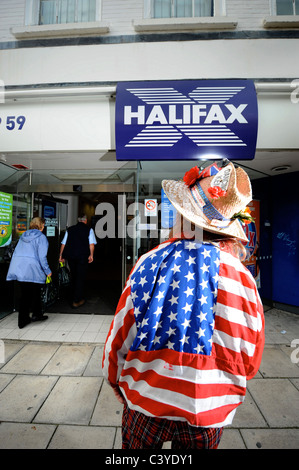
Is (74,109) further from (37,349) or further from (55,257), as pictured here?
(37,349)

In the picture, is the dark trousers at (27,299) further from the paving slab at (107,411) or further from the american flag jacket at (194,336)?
the american flag jacket at (194,336)

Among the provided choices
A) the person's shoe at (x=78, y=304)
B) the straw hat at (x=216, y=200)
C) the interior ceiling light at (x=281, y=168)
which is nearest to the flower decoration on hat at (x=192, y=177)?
the straw hat at (x=216, y=200)

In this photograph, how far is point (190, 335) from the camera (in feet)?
3.28

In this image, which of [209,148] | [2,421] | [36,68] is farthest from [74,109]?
[2,421]

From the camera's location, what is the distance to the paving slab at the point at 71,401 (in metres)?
2.13

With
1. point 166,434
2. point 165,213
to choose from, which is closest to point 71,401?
point 166,434

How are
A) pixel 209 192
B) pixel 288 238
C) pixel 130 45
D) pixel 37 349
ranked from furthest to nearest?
pixel 288 238, pixel 130 45, pixel 37 349, pixel 209 192

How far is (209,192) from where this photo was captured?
1.15m

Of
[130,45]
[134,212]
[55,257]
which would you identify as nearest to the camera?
[130,45]

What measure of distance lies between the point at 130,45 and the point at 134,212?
301 cm

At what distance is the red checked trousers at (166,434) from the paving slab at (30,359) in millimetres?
2240

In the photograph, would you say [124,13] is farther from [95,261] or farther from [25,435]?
[95,261]

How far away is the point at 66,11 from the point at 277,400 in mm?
7244


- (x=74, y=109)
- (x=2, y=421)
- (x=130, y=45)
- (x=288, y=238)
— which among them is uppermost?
(x=130, y=45)
